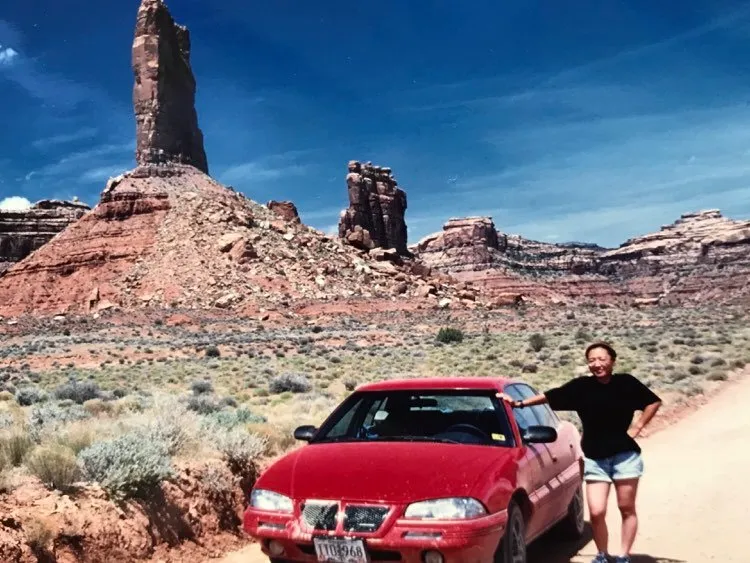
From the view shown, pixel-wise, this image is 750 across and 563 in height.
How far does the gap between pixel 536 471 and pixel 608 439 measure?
0.59 metres

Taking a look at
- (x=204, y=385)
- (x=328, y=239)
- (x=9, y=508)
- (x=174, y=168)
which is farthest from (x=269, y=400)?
(x=174, y=168)

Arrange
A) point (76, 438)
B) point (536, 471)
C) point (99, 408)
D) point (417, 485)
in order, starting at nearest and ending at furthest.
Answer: point (417, 485)
point (536, 471)
point (76, 438)
point (99, 408)

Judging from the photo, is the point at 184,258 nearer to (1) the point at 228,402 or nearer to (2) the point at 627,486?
(1) the point at 228,402

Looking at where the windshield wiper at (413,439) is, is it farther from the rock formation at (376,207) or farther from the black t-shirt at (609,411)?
the rock formation at (376,207)

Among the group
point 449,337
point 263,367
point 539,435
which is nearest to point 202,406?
point 539,435

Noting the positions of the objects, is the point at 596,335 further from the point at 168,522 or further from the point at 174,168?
the point at 174,168

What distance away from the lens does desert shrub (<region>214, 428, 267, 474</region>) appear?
8.12 meters

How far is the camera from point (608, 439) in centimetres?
525

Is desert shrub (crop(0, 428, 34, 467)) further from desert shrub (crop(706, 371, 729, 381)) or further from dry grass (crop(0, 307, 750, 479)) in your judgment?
desert shrub (crop(706, 371, 729, 381))

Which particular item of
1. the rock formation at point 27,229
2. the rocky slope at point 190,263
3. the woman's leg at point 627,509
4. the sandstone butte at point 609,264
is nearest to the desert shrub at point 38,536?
the woman's leg at point 627,509

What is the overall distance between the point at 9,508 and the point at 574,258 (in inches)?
6351

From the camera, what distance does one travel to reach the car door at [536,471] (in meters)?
5.23

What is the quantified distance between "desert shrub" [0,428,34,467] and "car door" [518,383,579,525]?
15.4 feet

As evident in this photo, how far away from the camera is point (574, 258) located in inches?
6270
